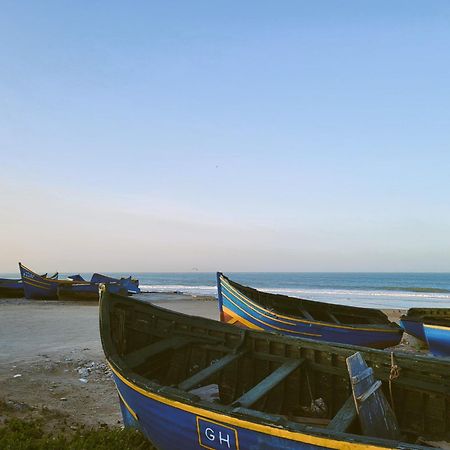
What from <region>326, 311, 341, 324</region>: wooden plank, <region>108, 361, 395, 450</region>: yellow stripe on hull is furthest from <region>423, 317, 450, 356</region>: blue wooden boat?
<region>108, 361, 395, 450</region>: yellow stripe on hull

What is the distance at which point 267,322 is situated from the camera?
474 inches

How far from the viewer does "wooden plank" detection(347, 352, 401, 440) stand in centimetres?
437

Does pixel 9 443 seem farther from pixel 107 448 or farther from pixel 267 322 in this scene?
pixel 267 322

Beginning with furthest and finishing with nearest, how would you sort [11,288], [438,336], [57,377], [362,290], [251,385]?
[362,290] < [11,288] < [438,336] < [57,377] < [251,385]

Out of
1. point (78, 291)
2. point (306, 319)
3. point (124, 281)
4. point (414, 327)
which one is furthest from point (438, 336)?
point (124, 281)

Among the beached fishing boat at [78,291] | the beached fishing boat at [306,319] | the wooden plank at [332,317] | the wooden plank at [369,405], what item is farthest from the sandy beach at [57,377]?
the beached fishing boat at [78,291]

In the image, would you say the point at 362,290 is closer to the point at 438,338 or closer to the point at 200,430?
the point at 438,338

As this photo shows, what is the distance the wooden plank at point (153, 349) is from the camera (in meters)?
6.55

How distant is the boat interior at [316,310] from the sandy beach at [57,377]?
87.2 inches

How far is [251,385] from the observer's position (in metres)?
6.60

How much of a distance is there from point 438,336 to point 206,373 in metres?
9.07

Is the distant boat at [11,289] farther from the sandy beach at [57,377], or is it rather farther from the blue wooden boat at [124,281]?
the sandy beach at [57,377]

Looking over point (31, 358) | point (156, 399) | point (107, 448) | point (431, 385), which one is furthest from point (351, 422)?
point (31, 358)

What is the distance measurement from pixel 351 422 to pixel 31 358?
10.2m
